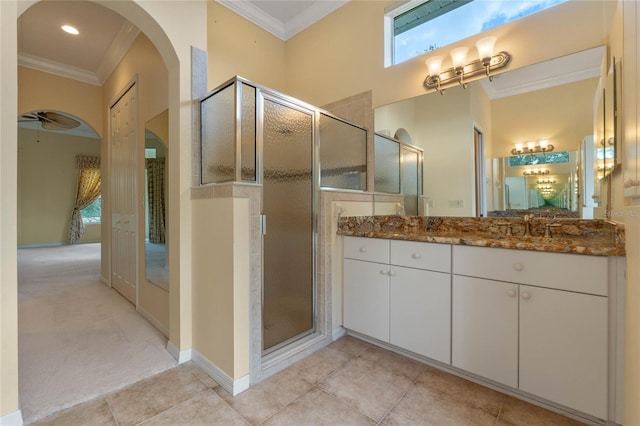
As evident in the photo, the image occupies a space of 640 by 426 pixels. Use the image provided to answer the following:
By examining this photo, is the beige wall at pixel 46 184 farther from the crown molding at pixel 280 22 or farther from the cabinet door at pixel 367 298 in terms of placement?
the cabinet door at pixel 367 298

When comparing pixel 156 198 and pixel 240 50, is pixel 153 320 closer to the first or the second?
pixel 156 198

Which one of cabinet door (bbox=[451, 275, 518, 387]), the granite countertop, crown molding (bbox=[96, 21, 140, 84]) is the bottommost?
cabinet door (bbox=[451, 275, 518, 387])

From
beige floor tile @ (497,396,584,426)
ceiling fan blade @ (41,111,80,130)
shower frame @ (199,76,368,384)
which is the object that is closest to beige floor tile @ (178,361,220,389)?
shower frame @ (199,76,368,384)

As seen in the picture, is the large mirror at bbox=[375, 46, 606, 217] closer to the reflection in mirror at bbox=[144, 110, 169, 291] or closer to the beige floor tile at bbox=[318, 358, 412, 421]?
the beige floor tile at bbox=[318, 358, 412, 421]

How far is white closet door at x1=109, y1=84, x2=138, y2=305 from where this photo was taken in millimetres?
2973

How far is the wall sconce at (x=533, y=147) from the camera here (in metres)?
1.88

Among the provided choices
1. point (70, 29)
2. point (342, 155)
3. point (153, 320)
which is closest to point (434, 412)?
point (342, 155)

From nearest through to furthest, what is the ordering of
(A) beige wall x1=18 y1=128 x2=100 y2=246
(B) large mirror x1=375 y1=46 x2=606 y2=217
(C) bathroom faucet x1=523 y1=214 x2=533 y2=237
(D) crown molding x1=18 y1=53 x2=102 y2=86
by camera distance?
(B) large mirror x1=375 y1=46 x2=606 y2=217 < (C) bathroom faucet x1=523 y1=214 x2=533 y2=237 < (D) crown molding x1=18 y1=53 x2=102 y2=86 < (A) beige wall x1=18 y1=128 x2=100 y2=246

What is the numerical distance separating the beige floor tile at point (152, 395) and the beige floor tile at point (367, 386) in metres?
0.84

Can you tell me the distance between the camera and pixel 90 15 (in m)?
2.73

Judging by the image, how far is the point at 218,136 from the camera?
1887 mm

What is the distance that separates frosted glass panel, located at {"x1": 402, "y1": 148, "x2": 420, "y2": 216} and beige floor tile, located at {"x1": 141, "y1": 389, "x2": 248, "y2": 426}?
2019mm

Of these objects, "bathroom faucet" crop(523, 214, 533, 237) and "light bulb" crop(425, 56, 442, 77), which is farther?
"light bulb" crop(425, 56, 442, 77)

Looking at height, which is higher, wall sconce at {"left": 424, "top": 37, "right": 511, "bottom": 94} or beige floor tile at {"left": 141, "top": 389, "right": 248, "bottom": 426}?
wall sconce at {"left": 424, "top": 37, "right": 511, "bottom": 94}
